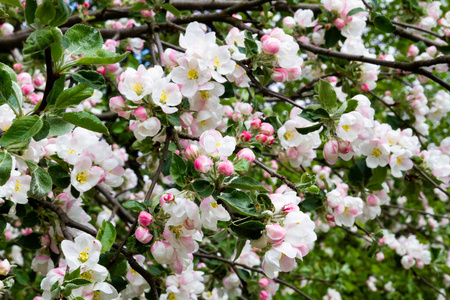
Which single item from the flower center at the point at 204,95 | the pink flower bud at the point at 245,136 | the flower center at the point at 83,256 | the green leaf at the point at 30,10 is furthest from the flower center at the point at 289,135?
the green leaf at the point at 30,10

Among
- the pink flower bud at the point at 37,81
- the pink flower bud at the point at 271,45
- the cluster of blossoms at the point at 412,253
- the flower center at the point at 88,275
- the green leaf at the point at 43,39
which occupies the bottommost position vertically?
the cluster of blossoms at the point at 412,253

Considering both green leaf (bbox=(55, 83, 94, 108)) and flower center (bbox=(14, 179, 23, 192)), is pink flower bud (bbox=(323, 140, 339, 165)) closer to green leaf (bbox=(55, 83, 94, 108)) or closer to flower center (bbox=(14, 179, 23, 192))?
green leaf (bbox=(55, 83, 94, 108))

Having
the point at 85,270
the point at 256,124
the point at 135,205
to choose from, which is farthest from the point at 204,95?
Answer: the point at 85,270

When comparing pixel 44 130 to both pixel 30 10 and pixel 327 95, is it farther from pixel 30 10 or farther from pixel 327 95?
pixel 327 95

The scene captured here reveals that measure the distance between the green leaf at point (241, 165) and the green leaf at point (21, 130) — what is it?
1.60 ft

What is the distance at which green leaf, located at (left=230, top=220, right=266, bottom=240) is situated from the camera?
91 centimetres

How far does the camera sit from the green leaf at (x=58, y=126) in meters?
0.99

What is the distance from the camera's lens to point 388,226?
4.76 meters

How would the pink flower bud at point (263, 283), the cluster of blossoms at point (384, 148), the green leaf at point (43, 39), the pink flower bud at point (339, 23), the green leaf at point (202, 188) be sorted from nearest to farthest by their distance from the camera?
the green leaf at point (43, 39)
the green leaf at point (202, 188)
the cluster of blossoms at point (384, 148)
the pink flower bud at point (339, 23)
the pink flower bud at point (263, 283)

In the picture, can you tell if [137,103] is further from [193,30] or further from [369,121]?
[369,121]

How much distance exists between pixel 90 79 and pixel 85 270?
1.66 feet

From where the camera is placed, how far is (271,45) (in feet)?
4.24

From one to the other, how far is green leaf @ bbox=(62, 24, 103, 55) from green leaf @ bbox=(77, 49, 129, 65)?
0.04 m

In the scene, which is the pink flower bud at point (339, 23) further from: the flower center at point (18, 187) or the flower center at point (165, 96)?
the flower center at point (18, 187)
